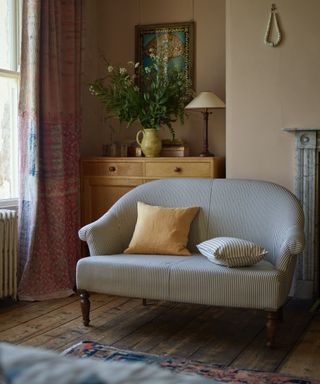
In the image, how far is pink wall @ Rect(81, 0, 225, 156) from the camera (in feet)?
16.2

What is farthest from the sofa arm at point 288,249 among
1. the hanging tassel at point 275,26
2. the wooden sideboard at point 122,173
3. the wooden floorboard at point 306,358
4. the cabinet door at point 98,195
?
the cabinet door at point 98,195

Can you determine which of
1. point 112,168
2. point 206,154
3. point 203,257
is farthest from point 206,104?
point 203,257

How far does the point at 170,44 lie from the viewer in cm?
505

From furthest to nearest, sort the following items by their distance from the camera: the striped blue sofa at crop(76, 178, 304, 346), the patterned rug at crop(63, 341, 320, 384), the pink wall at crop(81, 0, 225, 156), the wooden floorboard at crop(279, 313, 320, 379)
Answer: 1. the pink wall at crop(81, 0, 225, 156)
2. the striped blue sofa at crop(76, 178, 304, 346)
3. the wooden floorboard at crop(279, 313, 320, 379)
4. the patterned rug at crop(63, 341, 320, 384)

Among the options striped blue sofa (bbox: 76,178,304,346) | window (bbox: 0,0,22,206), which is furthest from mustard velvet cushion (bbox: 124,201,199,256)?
window (bbox: 0,0,22,206)

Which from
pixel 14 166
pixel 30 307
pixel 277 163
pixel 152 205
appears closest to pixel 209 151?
pixel 277 163

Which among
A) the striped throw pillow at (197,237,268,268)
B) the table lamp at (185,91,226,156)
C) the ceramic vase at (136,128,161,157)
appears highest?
the table lamp at (185,91,226,156)

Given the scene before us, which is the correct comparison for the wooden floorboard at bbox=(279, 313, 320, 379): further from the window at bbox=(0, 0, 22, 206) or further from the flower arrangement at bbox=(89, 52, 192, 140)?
the window at bbox=(0, 0, 22, 206)

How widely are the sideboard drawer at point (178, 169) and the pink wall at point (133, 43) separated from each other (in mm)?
475

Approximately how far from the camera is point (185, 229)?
12.7 ft

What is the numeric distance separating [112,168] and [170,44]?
1.14 m

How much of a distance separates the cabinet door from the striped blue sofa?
61 centimetres

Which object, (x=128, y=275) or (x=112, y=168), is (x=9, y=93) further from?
(x=128, y=275)

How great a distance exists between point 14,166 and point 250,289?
6.92 feet
